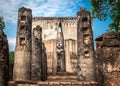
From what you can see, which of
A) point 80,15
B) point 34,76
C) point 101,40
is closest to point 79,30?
point 80,15

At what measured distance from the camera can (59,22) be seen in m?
34.9

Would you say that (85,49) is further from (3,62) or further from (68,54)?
(68,54)

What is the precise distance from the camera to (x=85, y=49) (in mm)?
14602

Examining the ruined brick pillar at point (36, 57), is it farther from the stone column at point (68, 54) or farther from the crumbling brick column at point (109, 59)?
the crumbling brick column at point (109, 59)

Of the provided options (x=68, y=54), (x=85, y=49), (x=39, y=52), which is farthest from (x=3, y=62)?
(x=68, y=54)

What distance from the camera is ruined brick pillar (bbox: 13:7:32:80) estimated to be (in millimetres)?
14675

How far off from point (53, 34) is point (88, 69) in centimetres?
2095

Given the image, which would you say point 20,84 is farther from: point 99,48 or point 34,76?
point 34,76

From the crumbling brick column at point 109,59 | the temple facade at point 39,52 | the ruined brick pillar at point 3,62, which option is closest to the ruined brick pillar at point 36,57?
the temple facade at point 39,52

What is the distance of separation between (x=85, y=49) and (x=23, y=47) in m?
3.86

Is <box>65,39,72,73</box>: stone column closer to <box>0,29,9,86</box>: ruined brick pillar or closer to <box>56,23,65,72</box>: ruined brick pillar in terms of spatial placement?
<box>56,23,65,72</box>: ruined brick pillar

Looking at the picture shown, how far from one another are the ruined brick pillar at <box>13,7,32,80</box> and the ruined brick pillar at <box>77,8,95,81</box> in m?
3.21

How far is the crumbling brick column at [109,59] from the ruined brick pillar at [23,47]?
8541 mm

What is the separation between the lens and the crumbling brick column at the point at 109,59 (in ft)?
21.4
